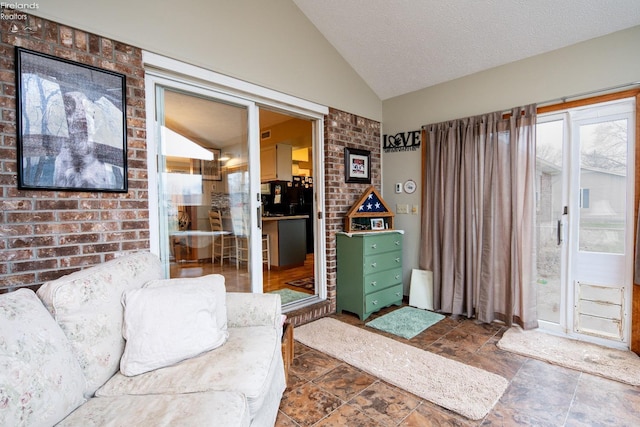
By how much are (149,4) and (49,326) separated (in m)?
2.08

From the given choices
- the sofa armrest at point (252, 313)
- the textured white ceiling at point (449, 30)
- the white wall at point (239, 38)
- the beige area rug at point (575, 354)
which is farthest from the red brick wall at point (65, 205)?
the beige area rug at point (575, 354)

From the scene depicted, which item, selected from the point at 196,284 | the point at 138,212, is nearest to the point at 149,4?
the point at 138,212

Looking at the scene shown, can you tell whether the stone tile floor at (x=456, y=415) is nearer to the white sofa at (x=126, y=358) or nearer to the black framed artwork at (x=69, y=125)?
the white sofa at (x=126, y=358)

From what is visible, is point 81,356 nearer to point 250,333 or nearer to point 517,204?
point 250,333

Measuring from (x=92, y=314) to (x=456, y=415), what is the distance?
1.99 m

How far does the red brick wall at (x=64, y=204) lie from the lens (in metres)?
1.57

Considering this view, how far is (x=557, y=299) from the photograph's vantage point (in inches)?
111

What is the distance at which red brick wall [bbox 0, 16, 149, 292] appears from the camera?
1.57 m

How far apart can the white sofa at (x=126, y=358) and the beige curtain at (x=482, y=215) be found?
231 centimetres

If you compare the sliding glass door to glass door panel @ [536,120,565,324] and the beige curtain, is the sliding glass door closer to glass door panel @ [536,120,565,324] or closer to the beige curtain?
glass door panel @ [536,120,565,324]

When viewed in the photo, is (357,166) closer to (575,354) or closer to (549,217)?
(549,217)

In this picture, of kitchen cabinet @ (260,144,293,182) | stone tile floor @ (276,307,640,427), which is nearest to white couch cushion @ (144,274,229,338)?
stone tile floor @ (276,307,640,427)

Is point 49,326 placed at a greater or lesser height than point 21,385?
greater

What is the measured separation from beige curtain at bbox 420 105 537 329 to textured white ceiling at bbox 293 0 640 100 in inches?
23.0
